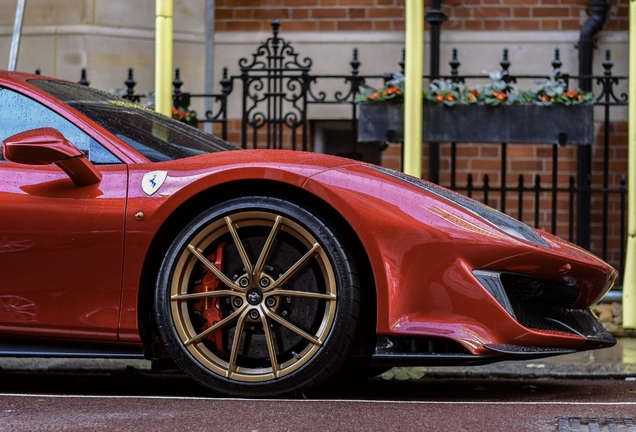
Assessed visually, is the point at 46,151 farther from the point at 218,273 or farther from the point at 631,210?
the point at 631,210

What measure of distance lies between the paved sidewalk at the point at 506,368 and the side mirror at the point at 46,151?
1567 mm

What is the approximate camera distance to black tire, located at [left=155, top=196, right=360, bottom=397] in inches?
159

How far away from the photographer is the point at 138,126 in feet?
15.2

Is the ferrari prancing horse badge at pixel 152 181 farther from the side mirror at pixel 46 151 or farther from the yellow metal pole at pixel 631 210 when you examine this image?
the yellow metal pole at pixel 631 210

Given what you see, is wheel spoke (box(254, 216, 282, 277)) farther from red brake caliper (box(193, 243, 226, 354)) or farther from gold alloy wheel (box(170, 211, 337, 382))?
red brake caliper (box(193, 243, 226, 354))

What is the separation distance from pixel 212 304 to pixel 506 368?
1905mm

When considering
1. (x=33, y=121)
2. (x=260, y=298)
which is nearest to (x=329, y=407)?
(x=260, y=298)

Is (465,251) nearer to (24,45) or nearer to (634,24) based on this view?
(634,24)

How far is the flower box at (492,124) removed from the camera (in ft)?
24.1

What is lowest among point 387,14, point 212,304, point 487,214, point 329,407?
point 329,407

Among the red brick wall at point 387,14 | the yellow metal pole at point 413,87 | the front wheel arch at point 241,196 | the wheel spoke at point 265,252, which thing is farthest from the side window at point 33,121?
the red brick wall at point 387,14

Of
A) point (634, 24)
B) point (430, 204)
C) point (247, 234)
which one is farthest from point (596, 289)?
point (634, 24)

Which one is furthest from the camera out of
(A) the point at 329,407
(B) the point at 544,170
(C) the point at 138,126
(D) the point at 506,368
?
(B) the point at 544,170

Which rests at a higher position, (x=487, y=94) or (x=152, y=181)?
(x=487, y=94)
